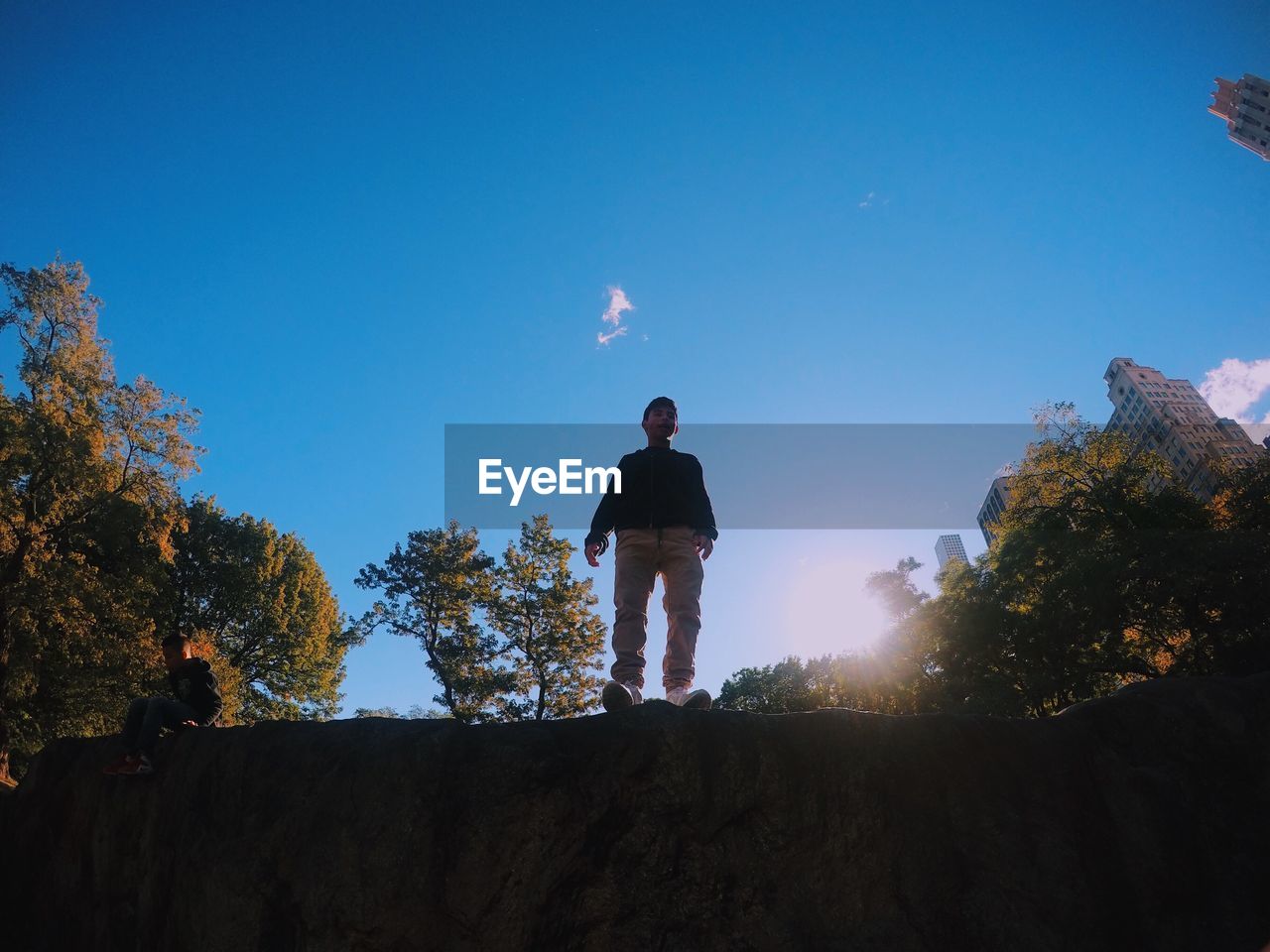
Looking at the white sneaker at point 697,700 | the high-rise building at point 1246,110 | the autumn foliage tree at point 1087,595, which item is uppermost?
the high-rise building at point 1246,110

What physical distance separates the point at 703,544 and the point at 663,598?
1.98 ft

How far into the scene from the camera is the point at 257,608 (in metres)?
25.2

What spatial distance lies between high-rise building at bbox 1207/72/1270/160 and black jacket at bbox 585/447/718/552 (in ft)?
448

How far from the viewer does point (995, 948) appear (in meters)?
3.42

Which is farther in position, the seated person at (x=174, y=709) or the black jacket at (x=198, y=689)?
the black jacket at (x=198, y=689)

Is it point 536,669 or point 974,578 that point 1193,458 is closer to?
point 974,578

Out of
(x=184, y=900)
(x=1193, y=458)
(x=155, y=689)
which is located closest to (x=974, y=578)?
(x=184, y=900)

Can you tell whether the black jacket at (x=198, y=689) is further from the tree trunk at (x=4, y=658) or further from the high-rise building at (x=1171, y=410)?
the high-rise building at (x=1171, y=410)

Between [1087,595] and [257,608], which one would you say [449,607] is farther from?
[1087,595]

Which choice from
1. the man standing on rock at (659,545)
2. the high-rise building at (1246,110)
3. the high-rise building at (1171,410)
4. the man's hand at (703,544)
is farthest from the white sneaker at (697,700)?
the high-rise building at (1246,110)

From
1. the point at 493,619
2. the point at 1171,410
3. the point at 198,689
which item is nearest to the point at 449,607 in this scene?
the point at 493,619

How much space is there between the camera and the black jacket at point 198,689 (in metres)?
5.38

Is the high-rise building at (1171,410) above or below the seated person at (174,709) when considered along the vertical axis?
above

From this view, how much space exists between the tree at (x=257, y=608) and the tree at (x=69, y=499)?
180 inches
